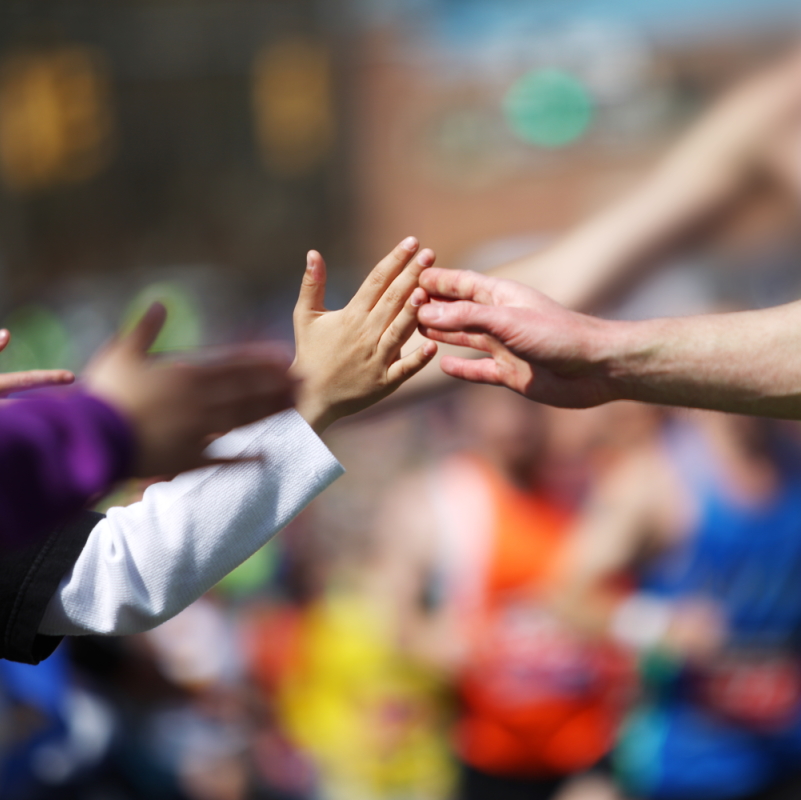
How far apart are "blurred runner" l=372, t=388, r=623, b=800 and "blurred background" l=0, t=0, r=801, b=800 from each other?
0.01m

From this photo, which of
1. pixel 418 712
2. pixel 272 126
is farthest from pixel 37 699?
pixel 272 126

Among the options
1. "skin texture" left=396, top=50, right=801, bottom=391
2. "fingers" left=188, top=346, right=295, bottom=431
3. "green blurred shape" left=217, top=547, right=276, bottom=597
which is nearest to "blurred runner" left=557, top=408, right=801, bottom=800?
"skin texture" left=396, top=50, right=801, bottom=391

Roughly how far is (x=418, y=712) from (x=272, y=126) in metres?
22.6

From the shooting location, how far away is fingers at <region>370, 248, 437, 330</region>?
133cm

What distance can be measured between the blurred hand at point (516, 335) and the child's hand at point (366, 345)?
3cm

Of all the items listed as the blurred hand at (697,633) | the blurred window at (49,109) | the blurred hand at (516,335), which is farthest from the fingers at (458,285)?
the blurred window at (49,109)

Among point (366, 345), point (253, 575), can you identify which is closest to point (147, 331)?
point (366, 345)

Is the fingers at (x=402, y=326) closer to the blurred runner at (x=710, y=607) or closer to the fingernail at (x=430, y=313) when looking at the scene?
the fingernail at (x=430, y=313)

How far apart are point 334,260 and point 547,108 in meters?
8.43

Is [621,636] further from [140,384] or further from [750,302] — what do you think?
[140,384]

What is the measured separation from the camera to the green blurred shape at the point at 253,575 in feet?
13.9

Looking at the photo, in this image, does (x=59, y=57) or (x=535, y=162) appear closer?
(x=59, y=57)

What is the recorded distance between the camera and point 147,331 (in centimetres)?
121

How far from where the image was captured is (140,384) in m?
1.10
